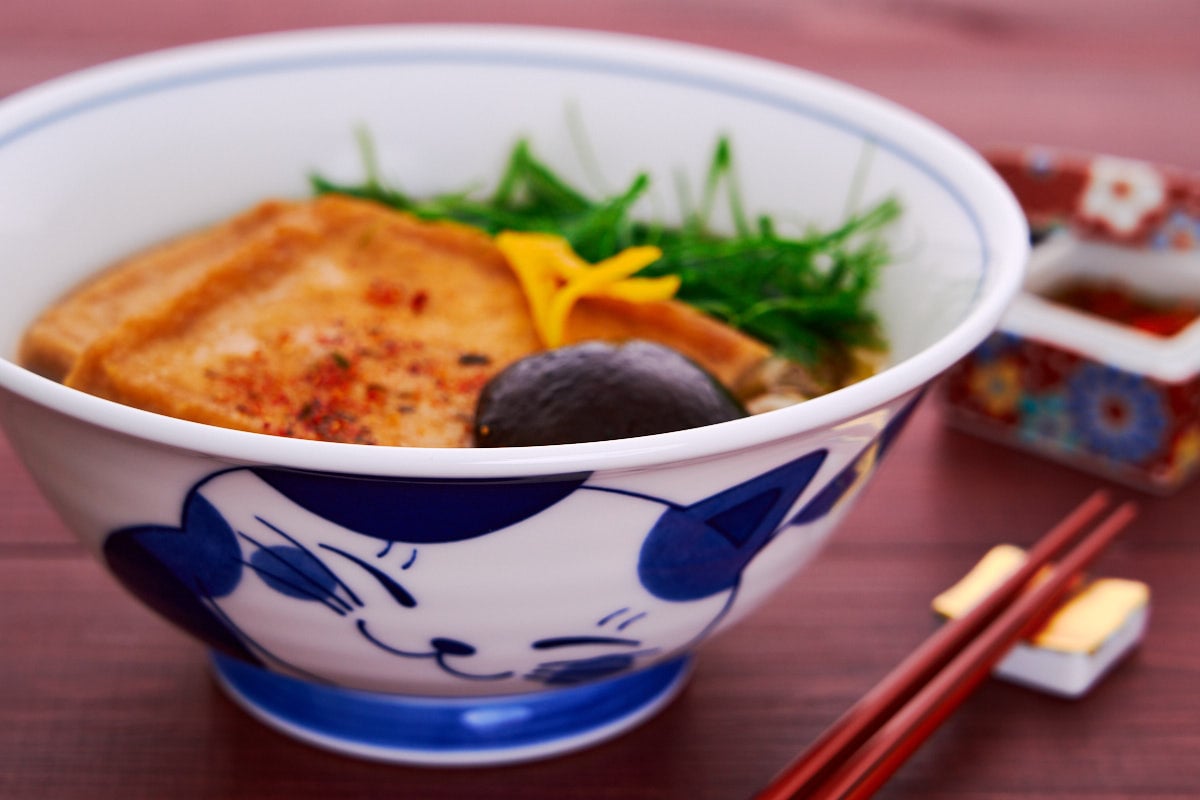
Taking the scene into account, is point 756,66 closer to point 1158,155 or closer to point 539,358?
point 539,358

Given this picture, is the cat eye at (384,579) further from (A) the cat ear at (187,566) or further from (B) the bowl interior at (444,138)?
(B) the bowl interior at (444,138)

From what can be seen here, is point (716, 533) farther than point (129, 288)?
No

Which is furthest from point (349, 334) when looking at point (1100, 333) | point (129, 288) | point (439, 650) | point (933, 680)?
point (1100, 333)

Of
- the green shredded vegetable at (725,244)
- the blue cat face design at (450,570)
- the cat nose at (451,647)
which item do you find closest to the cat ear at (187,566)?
the blue cat face design at (450,570)

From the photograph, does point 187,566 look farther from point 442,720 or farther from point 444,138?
point 444,138

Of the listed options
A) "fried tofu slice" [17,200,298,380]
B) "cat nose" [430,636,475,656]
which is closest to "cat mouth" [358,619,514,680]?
"cat nose" [430,636,475,656]

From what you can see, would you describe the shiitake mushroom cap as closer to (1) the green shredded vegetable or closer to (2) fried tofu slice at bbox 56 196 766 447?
(2) fried tofu slice at bbox 56 196 766 447
